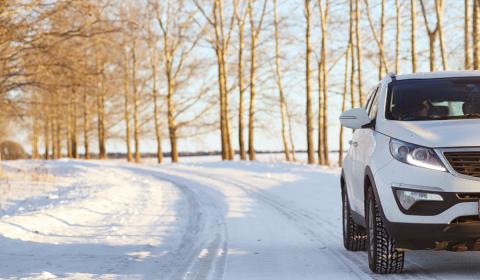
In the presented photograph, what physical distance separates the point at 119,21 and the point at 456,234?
16.2 metres

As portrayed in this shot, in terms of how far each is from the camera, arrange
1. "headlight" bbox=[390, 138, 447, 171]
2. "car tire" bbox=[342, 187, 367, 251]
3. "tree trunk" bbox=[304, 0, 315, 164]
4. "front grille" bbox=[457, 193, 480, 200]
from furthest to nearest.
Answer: "tree trunk" bbox=[304, 0, 315, 164]
"car tire" bbox=[342, 187, 367, 251]
"headlight" bbox=[390, 138, 447, 171]
"front grille" bbox=[457, 193, 480, 200]

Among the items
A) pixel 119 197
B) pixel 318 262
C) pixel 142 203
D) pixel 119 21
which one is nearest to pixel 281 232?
pixel 318 262

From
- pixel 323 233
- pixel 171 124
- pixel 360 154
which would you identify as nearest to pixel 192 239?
pixel 323 233

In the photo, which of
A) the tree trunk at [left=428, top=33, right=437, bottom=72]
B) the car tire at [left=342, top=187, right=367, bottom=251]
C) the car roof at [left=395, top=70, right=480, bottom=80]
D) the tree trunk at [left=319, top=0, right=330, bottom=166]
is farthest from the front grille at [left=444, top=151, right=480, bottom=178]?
the tree trunk at [left=319, top=0, right=330, bottom=166]

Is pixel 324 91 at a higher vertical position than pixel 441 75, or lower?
higher

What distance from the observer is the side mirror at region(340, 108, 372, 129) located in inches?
288

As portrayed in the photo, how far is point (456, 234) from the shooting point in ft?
19.5

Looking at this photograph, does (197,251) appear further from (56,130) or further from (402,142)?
(56,130)

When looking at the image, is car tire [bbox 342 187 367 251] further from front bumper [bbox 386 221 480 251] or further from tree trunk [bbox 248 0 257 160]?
tree trunk [bbox 248 0 257 160]

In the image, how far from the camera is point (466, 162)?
19.5ft

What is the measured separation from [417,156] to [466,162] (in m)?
0.39

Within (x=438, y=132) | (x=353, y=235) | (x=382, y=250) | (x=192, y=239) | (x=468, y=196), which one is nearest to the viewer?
(x=468, y=196)

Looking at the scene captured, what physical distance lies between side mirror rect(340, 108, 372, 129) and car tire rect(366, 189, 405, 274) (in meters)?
0.88

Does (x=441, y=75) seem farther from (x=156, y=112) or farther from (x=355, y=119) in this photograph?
(x=156, y=112)
